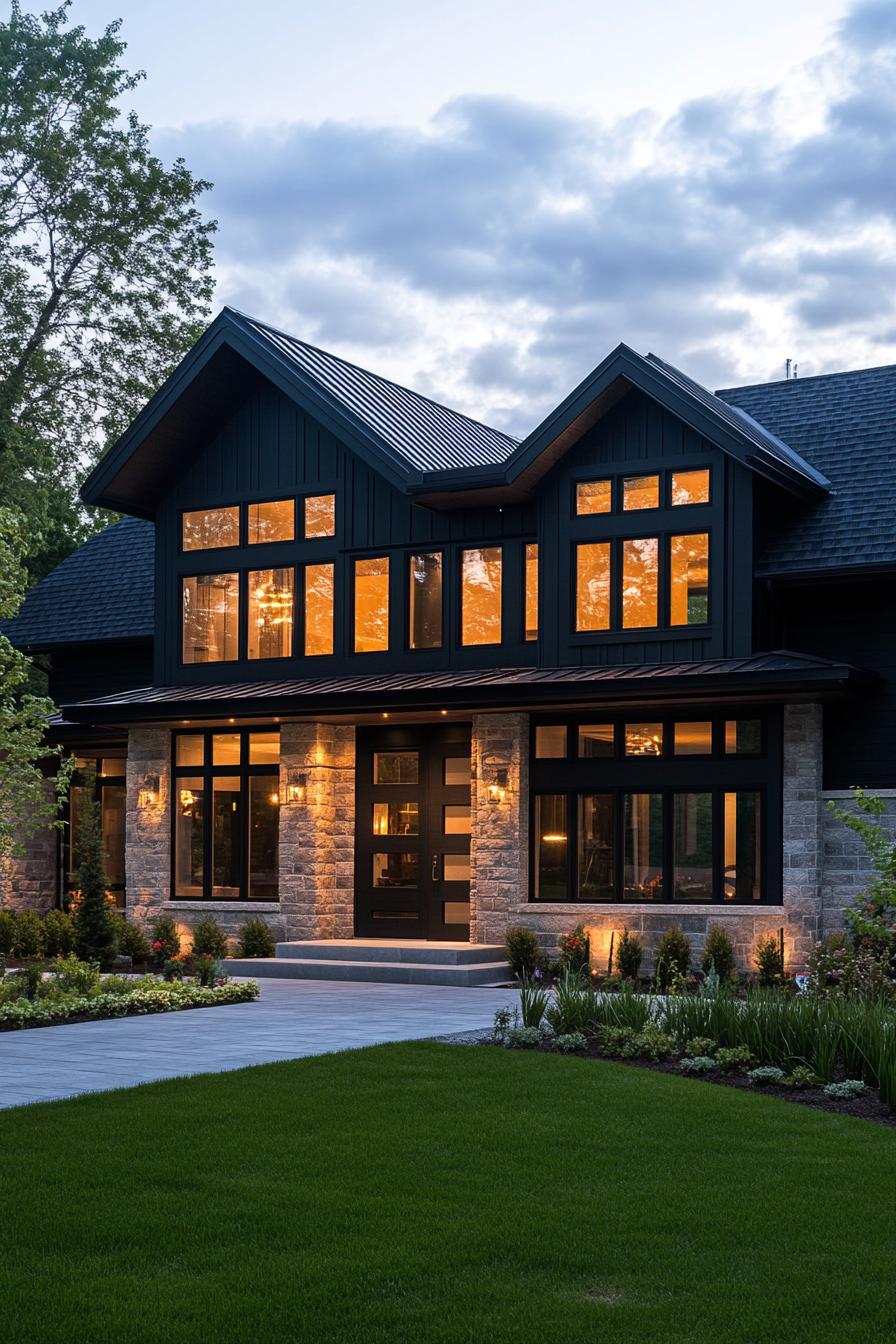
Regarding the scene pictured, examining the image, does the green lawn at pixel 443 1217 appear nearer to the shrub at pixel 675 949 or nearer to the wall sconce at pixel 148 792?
the shrub at pixel 675 949

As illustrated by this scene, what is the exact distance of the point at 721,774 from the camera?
19078mm

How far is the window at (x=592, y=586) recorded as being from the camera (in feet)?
65.9

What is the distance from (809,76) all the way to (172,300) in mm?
19007

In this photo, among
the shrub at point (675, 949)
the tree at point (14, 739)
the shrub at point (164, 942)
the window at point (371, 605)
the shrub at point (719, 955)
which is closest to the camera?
the tree at point (14, 739)

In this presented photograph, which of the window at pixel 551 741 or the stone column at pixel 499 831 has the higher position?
the window at pixel 551 741

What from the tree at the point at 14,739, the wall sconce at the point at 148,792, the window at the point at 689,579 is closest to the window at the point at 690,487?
the window at the point at 689,579

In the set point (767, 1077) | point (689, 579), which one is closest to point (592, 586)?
point (689, 579)

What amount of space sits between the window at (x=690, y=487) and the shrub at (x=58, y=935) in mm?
10081

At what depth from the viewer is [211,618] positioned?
23.2 meters

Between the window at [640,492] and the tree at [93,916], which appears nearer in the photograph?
the tree at [93,916]

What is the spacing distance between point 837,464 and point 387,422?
6308 millimetres

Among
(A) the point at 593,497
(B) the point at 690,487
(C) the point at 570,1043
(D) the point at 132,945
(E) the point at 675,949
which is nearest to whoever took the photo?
(C) the point at 570,1043

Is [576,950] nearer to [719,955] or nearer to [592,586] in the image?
[719,955]

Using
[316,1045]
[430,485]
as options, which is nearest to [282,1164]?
[316,1045]
